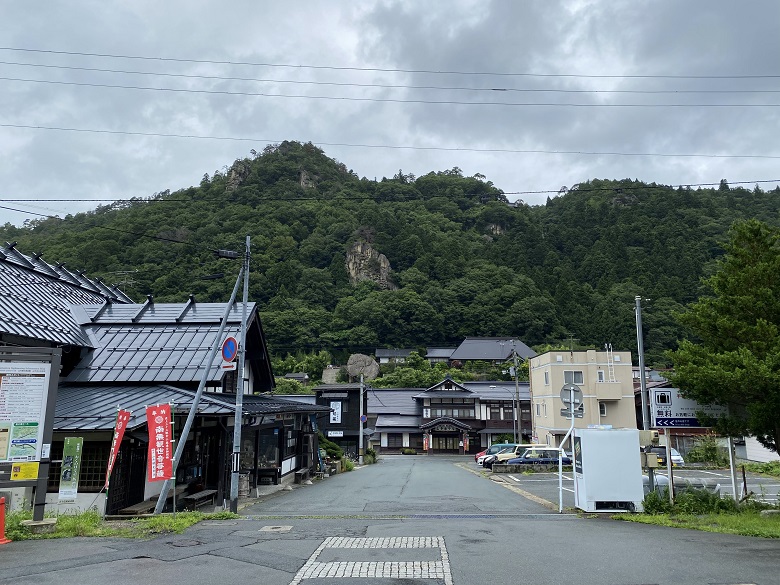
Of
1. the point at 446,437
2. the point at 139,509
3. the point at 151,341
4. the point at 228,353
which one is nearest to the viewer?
the point at 139,509

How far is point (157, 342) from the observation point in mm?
19297

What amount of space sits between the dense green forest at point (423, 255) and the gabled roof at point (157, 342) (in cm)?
4413

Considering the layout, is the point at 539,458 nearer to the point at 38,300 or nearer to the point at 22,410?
the point at 38,300

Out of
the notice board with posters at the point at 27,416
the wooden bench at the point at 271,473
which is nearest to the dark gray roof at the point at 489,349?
the wooden bench at the point at 271,473

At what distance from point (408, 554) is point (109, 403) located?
10.8 metres

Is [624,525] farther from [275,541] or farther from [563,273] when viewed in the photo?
[563,273]

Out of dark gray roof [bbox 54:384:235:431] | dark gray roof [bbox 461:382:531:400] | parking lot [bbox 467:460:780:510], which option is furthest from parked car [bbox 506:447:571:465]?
dark gray roof [bbox 461:382:531:400]

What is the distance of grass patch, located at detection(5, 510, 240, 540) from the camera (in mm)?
9711

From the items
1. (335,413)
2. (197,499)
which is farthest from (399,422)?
(197,499)

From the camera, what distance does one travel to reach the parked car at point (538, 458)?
2856 centimetres

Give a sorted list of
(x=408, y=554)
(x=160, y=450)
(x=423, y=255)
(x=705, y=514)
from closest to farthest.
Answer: (x=408, y=554), (x=705, y=514), (x=160, y=450), (x=423, y=255)

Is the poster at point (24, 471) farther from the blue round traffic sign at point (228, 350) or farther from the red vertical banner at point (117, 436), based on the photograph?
Answer: the blue round traffic sign at point (228, 350)

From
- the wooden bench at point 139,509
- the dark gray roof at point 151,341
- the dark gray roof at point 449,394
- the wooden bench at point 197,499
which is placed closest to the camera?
the wooden bench at point 139,509

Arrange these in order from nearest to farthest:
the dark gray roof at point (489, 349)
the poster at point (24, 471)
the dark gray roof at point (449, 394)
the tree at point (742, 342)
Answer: the poster at point (24, 471) → the tree at point (742, 342) → the dark gray roof at point (449, 394) → the dark gray roof at point (489, 349)
